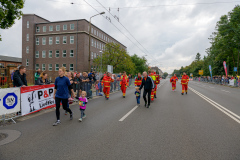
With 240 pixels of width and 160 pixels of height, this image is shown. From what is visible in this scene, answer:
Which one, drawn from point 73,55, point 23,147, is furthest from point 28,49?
point 23,147

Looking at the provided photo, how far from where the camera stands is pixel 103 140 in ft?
13.6

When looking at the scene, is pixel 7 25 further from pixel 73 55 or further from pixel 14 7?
pixel 73 55

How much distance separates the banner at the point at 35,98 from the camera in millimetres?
6803

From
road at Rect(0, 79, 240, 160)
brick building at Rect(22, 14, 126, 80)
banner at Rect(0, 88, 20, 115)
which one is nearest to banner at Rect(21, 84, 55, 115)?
banner at Rect(0, 88, 20, 115)

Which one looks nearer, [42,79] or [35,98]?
[35,98]

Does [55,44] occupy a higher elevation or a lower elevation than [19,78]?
higher

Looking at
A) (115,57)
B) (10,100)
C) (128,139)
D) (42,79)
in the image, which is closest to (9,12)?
(42,79)

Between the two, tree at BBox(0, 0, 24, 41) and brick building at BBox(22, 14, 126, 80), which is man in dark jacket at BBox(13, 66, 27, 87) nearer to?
tree at BBox(0, 0, 24, 41)

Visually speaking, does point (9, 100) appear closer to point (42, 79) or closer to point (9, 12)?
point (42, 79)

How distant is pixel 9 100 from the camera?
20.2ft

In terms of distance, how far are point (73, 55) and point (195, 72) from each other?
78881mm

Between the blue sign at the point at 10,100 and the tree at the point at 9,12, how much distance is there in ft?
27.0

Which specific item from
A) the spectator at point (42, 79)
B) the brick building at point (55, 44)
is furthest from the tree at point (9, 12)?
the brick building at point (55, 44)

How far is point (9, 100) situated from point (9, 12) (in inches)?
363
